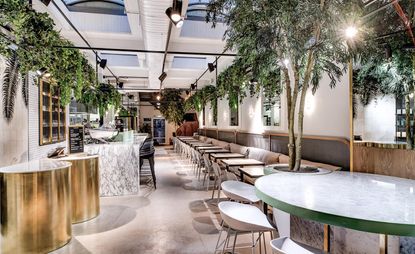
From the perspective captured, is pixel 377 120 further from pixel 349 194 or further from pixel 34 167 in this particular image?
pixel 34 167

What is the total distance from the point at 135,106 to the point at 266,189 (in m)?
19.0

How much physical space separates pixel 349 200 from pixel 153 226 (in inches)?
128

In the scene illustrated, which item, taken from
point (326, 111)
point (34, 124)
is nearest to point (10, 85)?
point (34, 124)

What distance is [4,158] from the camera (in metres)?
3.45

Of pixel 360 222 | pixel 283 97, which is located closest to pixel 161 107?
pixel 283 97

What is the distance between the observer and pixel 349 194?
5.07 ft

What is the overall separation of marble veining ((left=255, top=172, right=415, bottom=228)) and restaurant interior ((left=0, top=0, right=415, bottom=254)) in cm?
1

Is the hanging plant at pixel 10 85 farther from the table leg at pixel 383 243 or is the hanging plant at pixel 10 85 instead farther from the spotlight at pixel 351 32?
the table leg at pixel 383 243

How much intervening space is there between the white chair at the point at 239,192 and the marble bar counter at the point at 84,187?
242 cm

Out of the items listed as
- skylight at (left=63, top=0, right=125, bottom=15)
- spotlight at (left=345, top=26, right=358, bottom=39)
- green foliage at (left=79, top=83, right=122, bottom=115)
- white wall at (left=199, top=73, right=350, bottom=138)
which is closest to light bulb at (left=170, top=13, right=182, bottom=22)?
spotlight at (left=345, top=26, right=358, bottom=39)

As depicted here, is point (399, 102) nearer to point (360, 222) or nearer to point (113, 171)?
point (360, 222)

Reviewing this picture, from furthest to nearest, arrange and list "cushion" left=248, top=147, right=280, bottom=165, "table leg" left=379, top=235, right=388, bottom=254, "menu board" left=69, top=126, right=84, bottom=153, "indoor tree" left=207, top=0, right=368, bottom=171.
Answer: "cushion" left=248, top=147, right=280, bottom=165, "menu board" left=69, top=126, right=84, bottom=153, "indoor tree" left=207, top=0, right=368, bottom=171, "table leg" left=379, top=235, right=388, bottom=254

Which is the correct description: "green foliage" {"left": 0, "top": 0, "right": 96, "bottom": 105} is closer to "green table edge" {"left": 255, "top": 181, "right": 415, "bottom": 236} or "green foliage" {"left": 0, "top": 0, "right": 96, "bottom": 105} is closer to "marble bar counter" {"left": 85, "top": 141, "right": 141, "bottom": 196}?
"marble bar counter" {"left": 85, "top": 141, "right": 141, "bottom": 196}

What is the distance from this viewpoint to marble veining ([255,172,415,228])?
1207mm
